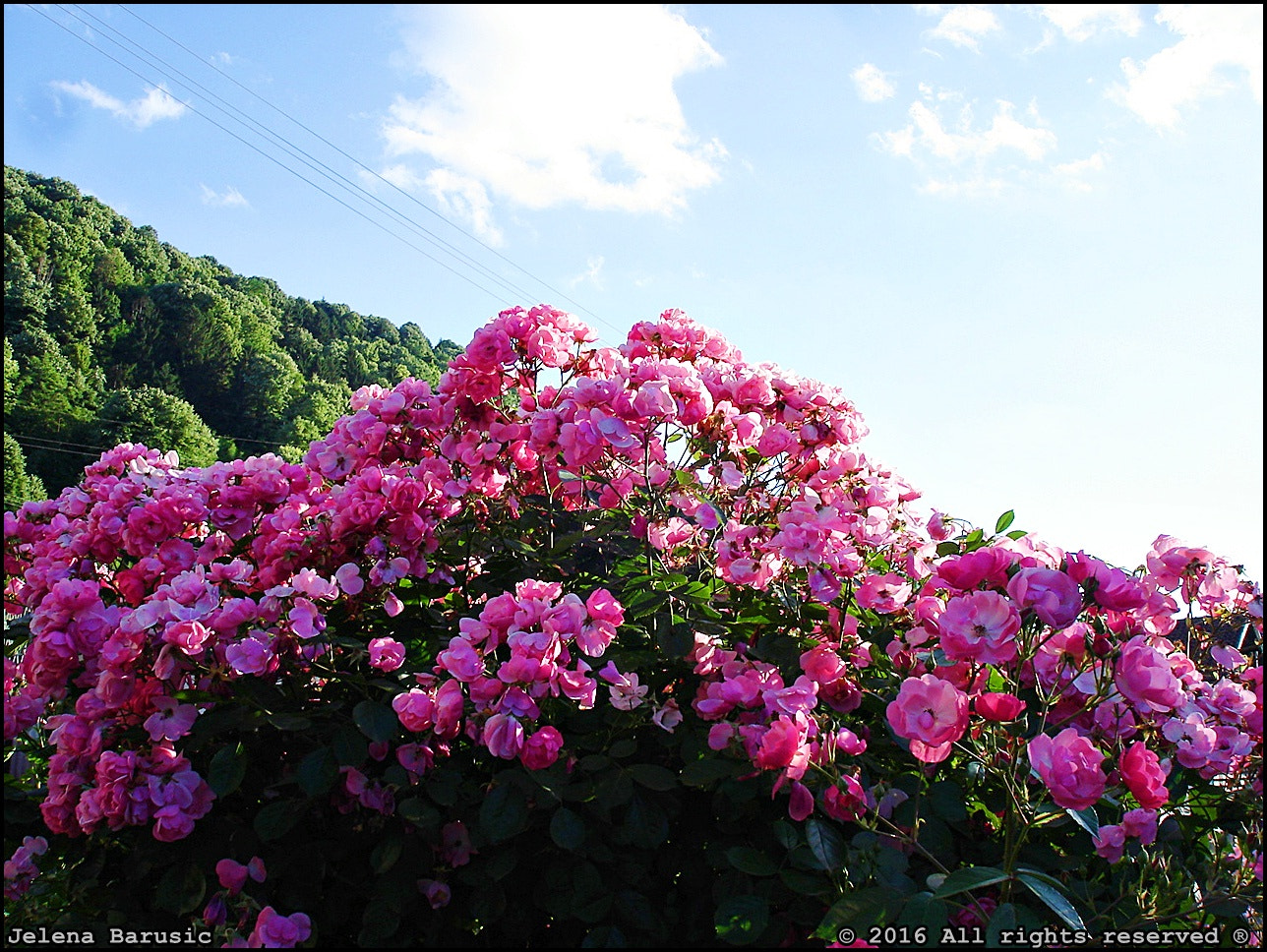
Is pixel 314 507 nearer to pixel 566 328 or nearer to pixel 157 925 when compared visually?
pixel 566 328

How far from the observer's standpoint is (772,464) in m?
2.62

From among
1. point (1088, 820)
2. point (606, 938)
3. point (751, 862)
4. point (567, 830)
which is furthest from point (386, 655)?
point (1088, 820)

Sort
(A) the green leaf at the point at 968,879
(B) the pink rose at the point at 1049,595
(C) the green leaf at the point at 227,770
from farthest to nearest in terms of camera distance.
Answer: (C) the green leaf at the point at 227,770 < (B) the pink rose at the point at 1049,595 < (A) the green leaf at the point at 968,879

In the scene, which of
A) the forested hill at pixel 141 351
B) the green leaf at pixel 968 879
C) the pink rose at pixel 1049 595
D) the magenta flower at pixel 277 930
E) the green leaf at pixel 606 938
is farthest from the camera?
Answer: the forested hill at pixel 141 351

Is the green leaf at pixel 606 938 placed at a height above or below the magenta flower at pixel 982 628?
below

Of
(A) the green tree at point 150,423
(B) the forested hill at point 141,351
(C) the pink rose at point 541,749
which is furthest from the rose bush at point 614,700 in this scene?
(A) the green tree at point 150,423

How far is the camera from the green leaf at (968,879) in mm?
1293

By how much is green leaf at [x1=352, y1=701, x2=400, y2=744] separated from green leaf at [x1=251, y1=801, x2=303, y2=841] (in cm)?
21

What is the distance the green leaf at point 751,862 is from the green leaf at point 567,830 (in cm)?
26

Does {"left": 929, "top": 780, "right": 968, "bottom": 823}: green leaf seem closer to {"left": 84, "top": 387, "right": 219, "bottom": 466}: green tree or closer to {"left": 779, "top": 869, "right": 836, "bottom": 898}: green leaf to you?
{"left": 779, "top": 869, "right": 836, "bottom": 898}: green leaf

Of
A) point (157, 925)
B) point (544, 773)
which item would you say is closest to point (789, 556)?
point (544, 773)

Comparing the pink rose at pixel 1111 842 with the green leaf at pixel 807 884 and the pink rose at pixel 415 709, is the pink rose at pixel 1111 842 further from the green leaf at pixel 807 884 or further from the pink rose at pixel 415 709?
the pink rose at pixel 415 709

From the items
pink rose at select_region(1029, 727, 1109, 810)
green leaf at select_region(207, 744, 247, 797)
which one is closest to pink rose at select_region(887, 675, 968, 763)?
pink rose at select_region(1029, 727, 1109, 810)

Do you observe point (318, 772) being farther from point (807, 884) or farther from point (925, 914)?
point (925, 914)
